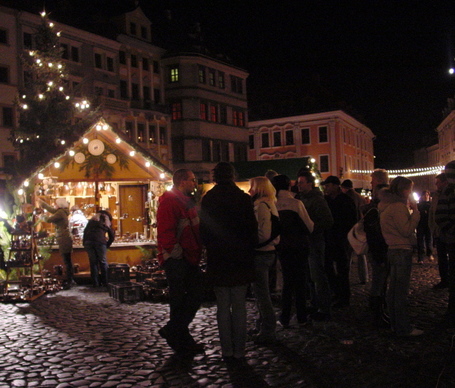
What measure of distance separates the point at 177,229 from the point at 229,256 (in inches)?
35.1

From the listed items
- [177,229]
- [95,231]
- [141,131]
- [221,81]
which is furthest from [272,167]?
[221,81]

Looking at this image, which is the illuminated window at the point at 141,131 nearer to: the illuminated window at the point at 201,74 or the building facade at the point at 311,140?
the illuminated window at the point at 201,74

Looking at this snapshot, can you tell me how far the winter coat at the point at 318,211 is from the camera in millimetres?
7949

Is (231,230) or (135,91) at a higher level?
(135,91)

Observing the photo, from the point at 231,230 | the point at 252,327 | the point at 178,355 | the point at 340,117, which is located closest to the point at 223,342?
the point at 178,355

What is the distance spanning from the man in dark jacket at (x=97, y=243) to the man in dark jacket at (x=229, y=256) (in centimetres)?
697

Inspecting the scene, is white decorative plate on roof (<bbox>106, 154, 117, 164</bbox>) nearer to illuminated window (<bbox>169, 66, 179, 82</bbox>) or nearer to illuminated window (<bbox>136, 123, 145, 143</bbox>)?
illuminated window (<bbox>136, 123, 145, 143</bbox>)

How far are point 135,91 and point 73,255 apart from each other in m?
30.1

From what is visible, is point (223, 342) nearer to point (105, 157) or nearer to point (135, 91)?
point (105, 157)

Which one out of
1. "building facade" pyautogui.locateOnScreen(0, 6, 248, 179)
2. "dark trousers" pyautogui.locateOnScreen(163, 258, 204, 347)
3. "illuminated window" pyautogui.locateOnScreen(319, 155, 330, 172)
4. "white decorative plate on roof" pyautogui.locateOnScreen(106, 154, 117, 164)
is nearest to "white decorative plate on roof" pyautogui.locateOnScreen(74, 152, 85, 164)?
"white decorative plate on roof" pyautogui.locateOnScreen(106, 154, 117, 164)

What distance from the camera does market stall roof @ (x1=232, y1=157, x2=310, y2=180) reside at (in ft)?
84.5

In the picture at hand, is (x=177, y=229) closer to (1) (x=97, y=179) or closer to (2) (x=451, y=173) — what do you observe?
(2) (x=451, y=173)

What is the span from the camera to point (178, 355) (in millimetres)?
6414

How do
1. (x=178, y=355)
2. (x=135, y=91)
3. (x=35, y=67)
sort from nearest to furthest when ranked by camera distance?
(x=178, y=355), (x=35, y=67), (x=135, y=91)
